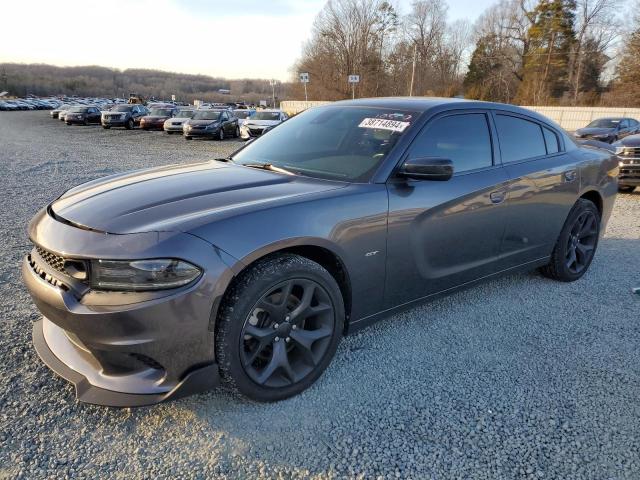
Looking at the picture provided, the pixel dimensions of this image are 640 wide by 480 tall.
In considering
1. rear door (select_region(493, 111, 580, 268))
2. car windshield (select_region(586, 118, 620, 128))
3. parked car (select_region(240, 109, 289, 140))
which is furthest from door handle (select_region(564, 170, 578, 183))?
parked car (select_region(240, 109, 289, 140))

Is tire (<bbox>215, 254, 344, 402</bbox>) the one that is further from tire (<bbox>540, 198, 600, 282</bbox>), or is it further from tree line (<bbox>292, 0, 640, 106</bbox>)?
tree line (<bbox>292, 0, 640, 106</bbox>)

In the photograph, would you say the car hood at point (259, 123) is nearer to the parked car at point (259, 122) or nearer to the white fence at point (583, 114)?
the parked car at point (259, 122)

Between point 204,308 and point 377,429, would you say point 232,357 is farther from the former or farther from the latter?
point 377,429

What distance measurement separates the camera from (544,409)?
2.38 m

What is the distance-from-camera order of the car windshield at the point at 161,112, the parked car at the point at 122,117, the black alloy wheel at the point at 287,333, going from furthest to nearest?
the car windshield at the point at 161,112 → the parked car at the point at 122,117 → the black alloy wheel at the point at 287,333

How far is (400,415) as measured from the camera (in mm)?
2316

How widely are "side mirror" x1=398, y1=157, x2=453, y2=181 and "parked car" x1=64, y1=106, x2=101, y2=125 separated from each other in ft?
101

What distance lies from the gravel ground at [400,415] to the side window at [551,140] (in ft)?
4.56

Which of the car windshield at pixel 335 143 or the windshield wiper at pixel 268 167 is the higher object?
the car windshield at pixel 335 143

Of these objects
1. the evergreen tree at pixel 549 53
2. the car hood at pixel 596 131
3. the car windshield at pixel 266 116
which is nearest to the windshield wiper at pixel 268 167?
the car hood at pixel 596 131

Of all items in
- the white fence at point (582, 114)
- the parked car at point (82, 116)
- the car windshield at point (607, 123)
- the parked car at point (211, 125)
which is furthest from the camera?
the parked car at point (82, 116)

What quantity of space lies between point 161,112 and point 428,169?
87.7 feet

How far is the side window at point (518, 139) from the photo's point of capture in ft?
11.4

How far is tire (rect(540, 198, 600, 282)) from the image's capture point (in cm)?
404
